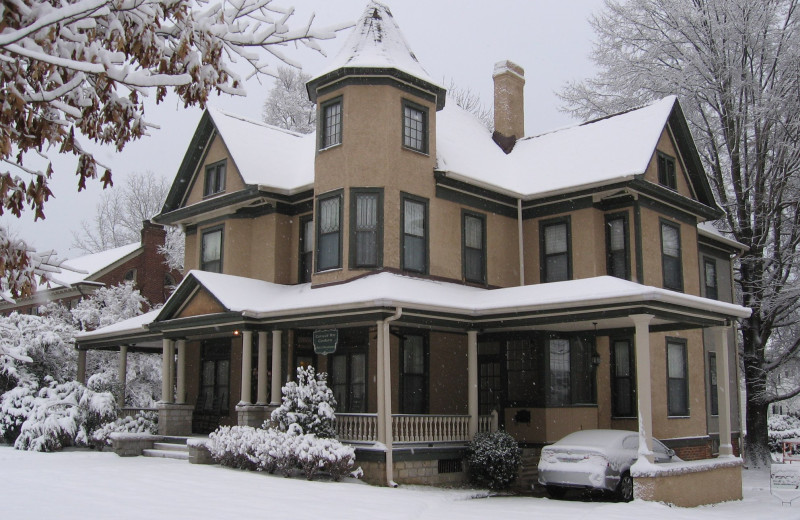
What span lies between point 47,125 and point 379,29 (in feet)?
51.1

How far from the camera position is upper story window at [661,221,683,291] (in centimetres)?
2042

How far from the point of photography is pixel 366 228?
18375 mm

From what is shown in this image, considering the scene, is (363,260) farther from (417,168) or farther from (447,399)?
(447,399)

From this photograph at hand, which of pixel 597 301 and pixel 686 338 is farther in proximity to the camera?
pixel 686 338

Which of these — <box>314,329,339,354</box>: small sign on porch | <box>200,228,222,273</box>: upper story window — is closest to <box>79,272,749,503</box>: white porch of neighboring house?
<box>314,329,339,354</box>: small sign on porch

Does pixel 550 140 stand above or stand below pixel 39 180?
above

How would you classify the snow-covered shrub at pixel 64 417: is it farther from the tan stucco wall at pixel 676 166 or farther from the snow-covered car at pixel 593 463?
the tan stucco wall at pixel 676 166

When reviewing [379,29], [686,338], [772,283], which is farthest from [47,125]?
[772,283]

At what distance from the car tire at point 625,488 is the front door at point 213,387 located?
10920mm

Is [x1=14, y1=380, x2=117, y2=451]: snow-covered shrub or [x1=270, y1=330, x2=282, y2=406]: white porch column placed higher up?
[x1=270, y1=330, x2=282, y2=406]: white porch column

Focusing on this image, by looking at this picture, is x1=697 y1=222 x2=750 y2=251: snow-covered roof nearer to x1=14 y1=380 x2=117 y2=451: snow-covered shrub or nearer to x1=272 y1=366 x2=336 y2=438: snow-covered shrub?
x1=272 y1=366 x2=336 y2=438: snow-covered shrub

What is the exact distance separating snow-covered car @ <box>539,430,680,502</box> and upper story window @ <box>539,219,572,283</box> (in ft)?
18.5

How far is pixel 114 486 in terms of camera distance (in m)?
12.7

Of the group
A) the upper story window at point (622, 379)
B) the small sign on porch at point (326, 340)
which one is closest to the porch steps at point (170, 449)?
the small sign on porch at point (326, 340)
